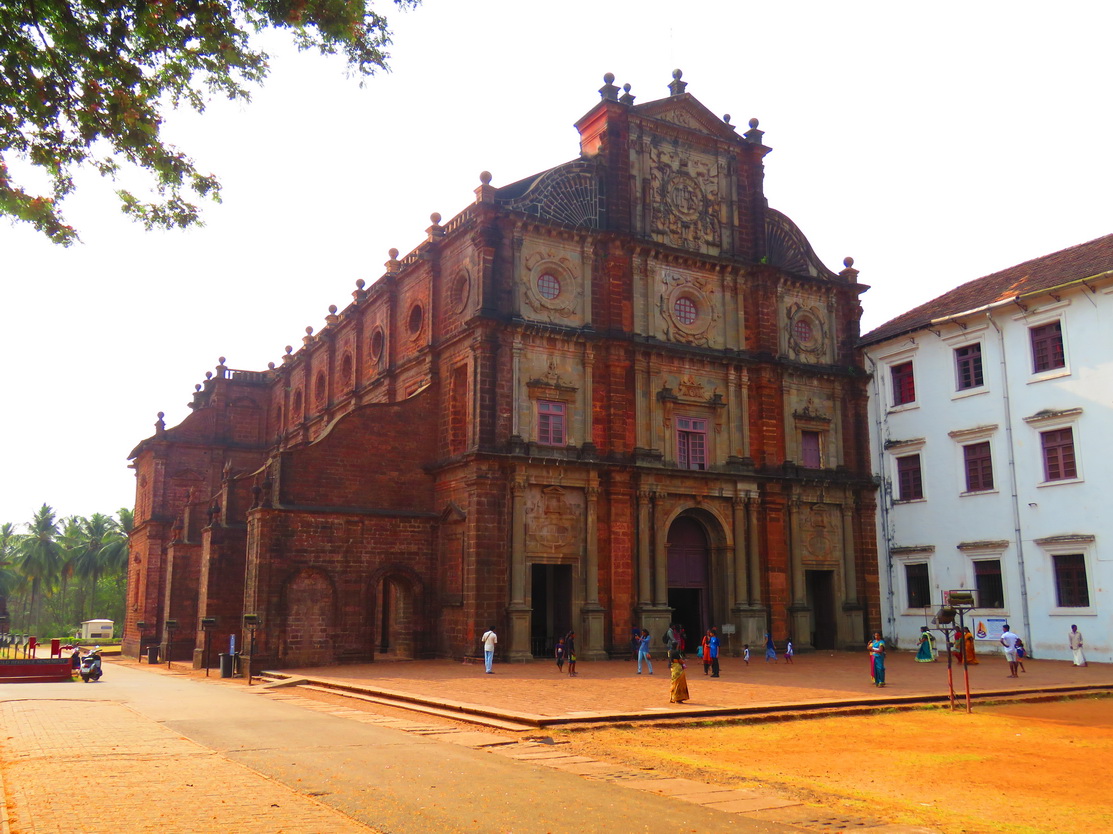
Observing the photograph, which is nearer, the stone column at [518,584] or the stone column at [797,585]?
the stone column at [518,584]

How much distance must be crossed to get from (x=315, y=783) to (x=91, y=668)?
21296 mm

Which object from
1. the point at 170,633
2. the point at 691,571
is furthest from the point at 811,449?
the point at 170,633

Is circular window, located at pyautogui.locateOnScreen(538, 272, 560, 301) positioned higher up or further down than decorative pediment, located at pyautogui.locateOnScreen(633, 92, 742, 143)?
further down

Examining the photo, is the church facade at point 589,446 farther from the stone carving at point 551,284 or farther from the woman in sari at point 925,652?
the woman in sari at point 925,652

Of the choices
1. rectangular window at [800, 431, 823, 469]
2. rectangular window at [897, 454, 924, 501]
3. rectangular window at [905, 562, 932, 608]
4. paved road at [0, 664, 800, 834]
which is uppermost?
rectangular window at [800, 431, 823, 469]

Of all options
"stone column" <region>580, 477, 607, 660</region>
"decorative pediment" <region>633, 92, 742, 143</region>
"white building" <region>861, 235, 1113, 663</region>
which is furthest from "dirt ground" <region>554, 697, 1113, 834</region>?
"decorative pediment" <region>633, 92, 742, 143</region>

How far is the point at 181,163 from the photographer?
9.05 metres

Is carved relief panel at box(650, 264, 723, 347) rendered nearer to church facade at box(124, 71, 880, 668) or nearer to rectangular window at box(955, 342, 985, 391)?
church facade at box(124, 71, 880, 668)

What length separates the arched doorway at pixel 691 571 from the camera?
103ft

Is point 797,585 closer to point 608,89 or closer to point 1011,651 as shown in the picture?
point 1011,651

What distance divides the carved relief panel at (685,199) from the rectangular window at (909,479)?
10.3 metres

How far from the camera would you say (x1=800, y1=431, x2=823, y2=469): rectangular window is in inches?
1350

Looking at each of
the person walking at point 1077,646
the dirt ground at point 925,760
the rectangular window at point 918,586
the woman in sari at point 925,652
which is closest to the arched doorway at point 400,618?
the dirt ground at point 925,760

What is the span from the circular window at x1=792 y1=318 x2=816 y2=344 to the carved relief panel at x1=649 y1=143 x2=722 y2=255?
169 inches
